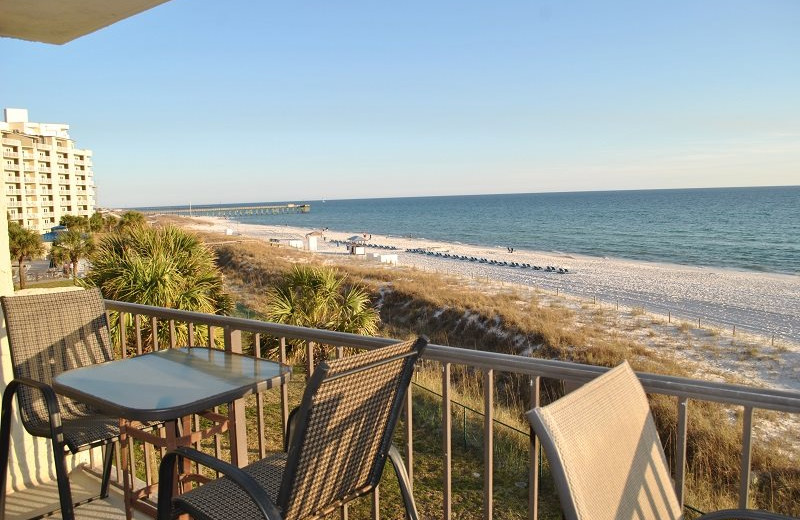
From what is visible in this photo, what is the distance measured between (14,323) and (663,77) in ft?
136

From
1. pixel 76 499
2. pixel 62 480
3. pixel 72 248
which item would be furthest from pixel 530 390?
pixel 72 248

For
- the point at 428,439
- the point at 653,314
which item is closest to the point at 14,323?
the point at 428,439

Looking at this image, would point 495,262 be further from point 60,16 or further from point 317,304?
point 60,16

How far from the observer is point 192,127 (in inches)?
1330

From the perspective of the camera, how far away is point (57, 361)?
2713 mm

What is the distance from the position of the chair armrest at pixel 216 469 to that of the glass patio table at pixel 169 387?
170 mm

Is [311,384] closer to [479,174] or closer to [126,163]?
[126,163]

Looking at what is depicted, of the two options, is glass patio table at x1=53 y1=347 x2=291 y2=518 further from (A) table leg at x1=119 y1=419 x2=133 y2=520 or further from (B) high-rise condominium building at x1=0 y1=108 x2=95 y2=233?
(B) high-rise condominium building at x1=0 y1=108 x2=95 y2=233

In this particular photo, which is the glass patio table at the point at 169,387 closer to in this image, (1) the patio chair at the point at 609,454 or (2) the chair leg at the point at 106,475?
(2) the chair leg at the point at 106,475

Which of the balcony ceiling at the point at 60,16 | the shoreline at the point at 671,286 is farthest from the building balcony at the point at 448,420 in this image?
the shoreline at the point at 671,286

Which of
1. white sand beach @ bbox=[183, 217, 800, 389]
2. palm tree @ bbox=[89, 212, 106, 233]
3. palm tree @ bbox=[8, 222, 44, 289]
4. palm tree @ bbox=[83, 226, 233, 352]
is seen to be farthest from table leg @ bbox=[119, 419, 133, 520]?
palm tree @ bbox=[89, 212, 106, 233]

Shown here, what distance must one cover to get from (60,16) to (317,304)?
23.6 ft

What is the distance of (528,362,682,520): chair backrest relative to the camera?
45.9 inches

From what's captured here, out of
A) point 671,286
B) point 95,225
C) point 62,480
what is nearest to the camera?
point 62,480
